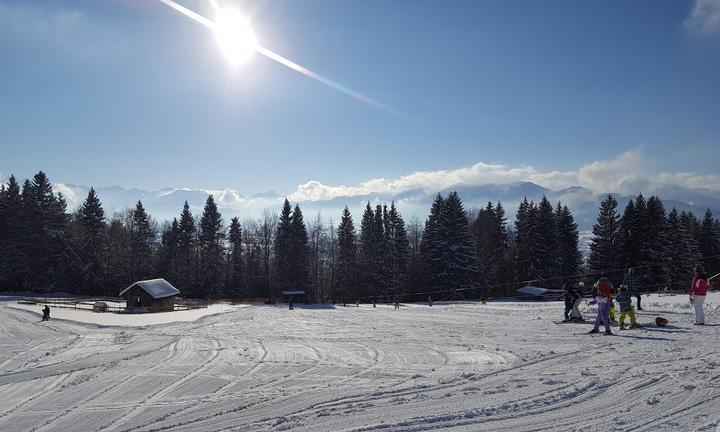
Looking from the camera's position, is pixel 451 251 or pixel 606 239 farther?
pixel 606 239

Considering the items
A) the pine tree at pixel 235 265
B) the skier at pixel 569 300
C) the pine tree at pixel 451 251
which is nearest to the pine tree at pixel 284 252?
the pine tree at pixel 235 265

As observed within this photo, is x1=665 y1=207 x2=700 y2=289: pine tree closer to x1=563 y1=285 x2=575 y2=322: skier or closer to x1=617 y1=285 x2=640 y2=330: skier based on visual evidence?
x1=563 y1=285 x2=575 y2=322: skier

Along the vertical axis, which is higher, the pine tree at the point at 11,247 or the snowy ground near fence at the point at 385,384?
the pine tree at the point at 11,247

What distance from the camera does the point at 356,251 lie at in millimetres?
77250

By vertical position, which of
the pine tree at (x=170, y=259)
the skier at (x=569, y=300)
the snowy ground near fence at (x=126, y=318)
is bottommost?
the snowy ground near fence at (x=126, y=318)

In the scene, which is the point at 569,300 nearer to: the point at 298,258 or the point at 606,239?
the point at 606,239

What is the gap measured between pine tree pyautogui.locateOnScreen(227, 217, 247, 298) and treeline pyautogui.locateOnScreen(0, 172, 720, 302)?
16cm

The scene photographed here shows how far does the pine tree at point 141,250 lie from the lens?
7256 cm

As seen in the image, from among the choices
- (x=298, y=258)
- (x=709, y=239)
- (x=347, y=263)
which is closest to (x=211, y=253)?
(x=298, y=258)

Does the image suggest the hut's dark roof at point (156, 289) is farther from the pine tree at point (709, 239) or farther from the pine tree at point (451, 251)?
the pine tree at point (709, 239)

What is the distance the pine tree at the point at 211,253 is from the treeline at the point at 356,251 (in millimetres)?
178

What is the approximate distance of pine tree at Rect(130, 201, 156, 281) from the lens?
72.6 metres

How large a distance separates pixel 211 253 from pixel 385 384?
65.4 m

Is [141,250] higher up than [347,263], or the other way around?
[141,250]
